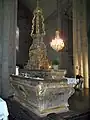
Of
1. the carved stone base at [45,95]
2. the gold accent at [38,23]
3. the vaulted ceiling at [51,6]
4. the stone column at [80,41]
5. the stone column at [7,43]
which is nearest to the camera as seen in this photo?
the carved stone base at [45,95]

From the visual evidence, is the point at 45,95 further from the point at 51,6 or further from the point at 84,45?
the point at 51,6

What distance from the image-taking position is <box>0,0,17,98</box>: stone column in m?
6.53

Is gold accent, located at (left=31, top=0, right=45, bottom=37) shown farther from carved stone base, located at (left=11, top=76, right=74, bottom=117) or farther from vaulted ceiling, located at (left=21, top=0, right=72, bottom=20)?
carved stone base, located at (left=11, top=76, right=74, bottom=117)

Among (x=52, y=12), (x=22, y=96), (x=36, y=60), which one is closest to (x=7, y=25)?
(x=36, y=60)

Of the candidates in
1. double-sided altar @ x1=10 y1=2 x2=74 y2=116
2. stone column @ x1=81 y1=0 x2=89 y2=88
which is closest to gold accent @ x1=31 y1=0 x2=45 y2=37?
stone column @ x1=81 y1=0 x2=89 y2=88

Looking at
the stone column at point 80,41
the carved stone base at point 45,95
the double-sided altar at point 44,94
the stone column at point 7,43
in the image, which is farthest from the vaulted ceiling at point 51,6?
the carved stone base at point 45,95

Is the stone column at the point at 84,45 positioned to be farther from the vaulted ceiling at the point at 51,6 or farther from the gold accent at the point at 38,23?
the gold accent at the point at 38,23

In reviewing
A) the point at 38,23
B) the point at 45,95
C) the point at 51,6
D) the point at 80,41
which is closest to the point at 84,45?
the point at 80,41

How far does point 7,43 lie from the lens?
21.7ft

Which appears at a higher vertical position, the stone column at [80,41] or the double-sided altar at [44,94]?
the stone column at [80,41]

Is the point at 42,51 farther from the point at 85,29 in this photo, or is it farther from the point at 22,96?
the point at 22,96

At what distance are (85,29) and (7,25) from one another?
426cm

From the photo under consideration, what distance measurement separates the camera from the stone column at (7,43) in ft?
21.4

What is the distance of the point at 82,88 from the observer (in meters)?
8.53
